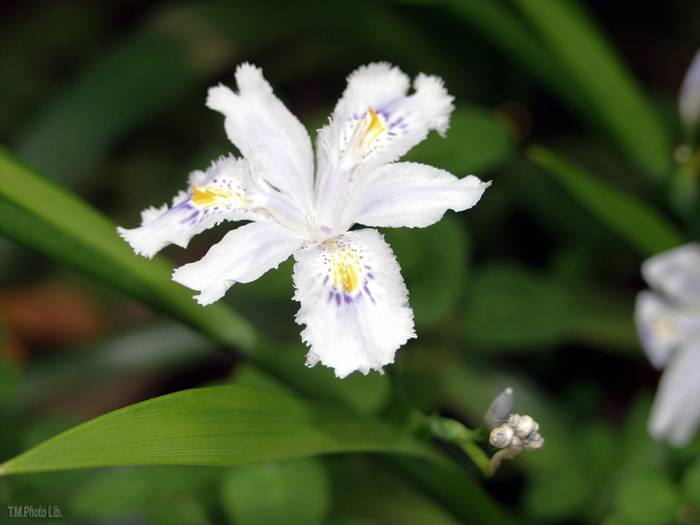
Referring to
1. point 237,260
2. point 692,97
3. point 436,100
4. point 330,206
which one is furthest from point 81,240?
point 692,97

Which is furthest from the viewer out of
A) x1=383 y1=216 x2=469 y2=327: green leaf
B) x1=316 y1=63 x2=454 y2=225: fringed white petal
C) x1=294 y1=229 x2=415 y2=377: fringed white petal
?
x1=383 y1=216 x2=469 y2=327: green leaf

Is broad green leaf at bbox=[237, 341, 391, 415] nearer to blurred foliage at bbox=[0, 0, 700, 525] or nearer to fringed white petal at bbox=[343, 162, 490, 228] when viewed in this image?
blurred foliage at bbox=[0, 0, 700, 525]

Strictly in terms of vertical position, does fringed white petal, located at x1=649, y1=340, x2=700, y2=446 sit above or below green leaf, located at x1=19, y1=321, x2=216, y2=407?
below

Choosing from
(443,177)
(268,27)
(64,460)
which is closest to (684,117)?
(443,177)

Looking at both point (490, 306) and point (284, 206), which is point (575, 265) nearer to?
point (490, 306)

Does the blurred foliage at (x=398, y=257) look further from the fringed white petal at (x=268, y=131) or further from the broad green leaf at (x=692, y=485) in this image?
the fringed white petal at (x=268, y=131)

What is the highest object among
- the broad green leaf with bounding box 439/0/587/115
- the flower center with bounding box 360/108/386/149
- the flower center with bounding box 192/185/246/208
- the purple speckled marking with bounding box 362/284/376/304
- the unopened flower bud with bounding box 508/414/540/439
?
the broad green leaf with bounding box 439/0/587/115

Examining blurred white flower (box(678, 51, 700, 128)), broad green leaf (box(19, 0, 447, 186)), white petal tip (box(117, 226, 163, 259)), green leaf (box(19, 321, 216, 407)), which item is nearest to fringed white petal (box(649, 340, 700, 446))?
blurred white flower (box(678, 51, 700, 128))

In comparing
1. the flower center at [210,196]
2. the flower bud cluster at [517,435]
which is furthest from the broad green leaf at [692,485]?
the flower center at [210,196]
